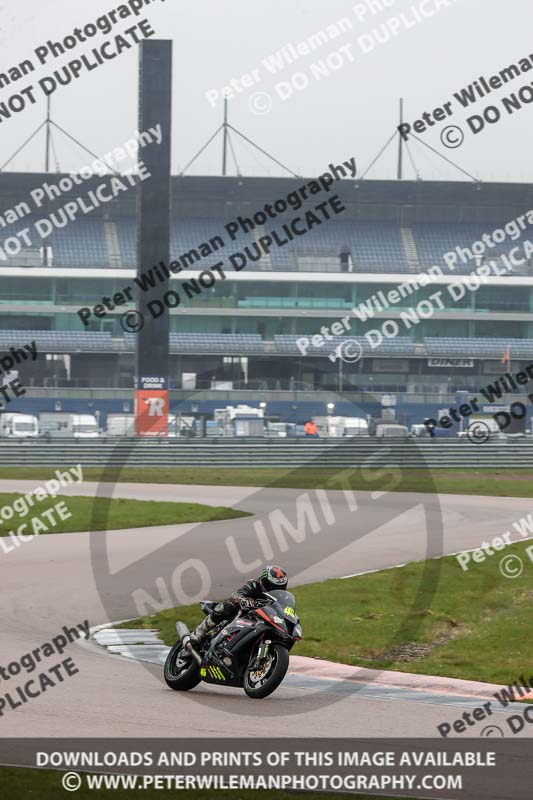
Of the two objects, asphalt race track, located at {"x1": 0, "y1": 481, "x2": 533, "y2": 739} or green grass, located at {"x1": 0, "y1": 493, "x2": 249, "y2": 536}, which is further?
green grass, located at {"x1": 0, "y1": 493, "x2": 249, "y2": 536}

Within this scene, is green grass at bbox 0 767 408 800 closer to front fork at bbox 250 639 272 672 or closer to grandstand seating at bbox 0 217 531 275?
front fork at bbox 250 639 272 672

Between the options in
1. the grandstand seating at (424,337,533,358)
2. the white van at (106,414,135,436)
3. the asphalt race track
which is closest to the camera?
the asphalt race track

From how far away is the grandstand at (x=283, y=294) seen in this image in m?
79.5

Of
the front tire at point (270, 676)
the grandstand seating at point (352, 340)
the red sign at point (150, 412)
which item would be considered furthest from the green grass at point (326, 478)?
the grandstand seating at point (352, 340)

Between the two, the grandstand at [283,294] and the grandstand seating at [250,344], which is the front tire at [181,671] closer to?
the grandstand at [283,294]

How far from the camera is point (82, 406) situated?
6938cm

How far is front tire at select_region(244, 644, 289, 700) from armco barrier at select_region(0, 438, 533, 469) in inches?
1279

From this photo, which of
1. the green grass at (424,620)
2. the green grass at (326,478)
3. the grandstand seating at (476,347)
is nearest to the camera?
the green grass at (424,620)

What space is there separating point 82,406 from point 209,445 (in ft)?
85.2

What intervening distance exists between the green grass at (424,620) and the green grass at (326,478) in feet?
60.2

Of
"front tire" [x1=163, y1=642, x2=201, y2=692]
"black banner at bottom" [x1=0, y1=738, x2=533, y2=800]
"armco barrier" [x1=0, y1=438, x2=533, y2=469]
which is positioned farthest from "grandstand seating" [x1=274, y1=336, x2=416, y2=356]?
"black banner at bottom" [x1=0, y1=738, x2=533, y2=800]

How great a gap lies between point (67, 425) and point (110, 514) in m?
34.1

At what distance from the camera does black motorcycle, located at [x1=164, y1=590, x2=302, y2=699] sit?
34.7 ft

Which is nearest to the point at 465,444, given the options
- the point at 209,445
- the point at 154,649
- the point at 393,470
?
the point at 393,470
